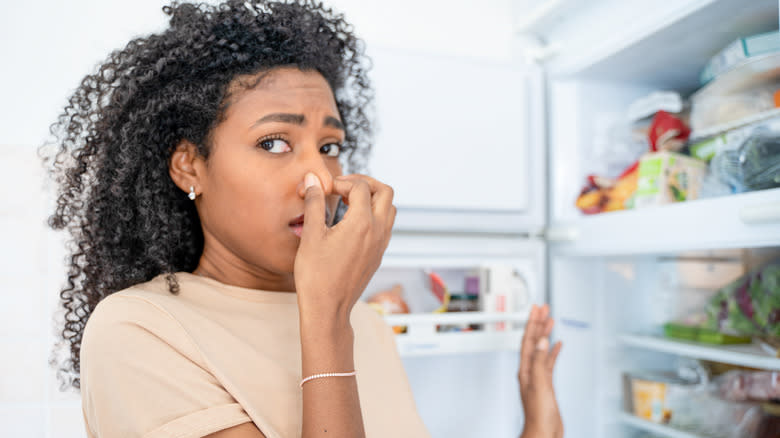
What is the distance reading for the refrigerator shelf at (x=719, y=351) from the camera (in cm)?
104

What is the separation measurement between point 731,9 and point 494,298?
2.37ft

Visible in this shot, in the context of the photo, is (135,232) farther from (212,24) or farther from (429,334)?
(429,334)

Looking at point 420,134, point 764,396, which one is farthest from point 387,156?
point 764,396

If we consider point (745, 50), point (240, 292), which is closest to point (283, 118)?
point (240, 292)

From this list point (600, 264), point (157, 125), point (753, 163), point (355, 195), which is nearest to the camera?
point (355, 195)

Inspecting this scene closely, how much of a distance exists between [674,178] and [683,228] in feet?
0.57

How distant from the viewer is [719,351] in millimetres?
1120

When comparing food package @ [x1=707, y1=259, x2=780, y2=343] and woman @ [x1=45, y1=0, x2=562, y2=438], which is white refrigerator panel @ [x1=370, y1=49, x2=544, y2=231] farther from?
food package @ [x1=707, y1=259, x2=780, y2=343]

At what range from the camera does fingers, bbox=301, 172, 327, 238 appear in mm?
758

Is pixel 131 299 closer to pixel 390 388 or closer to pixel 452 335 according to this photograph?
pixel 390 388

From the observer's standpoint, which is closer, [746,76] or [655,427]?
[746,76]

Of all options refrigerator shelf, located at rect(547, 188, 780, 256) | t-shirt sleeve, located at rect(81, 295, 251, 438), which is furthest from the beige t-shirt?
refrigerator shelf, located at rect(547, 188, 780, 256)

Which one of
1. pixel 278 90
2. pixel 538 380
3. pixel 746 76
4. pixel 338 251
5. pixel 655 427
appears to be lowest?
pixel 655 427

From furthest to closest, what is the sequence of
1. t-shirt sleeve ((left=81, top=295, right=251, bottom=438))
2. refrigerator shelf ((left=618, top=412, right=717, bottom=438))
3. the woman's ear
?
refrigerator shelf ((left=618, top=412, right=717, bottom=438)) < the woman's ear < t-shirt sleeve ((left=81, top=295, right=251, bottom=438))
